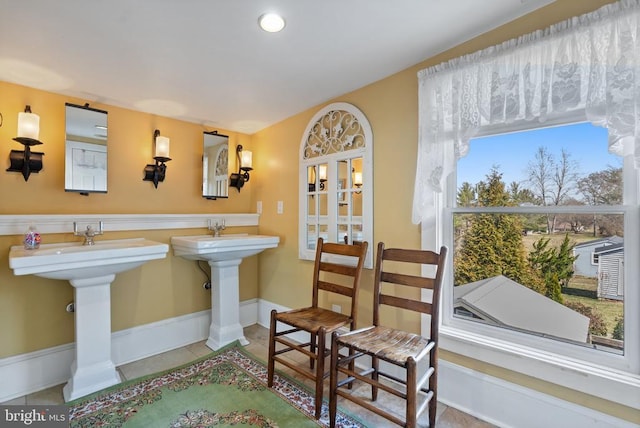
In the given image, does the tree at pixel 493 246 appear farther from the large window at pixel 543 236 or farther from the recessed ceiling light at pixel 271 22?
the recessed ceiling light at pixel 271 22

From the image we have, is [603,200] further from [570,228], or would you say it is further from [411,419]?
[411,419]

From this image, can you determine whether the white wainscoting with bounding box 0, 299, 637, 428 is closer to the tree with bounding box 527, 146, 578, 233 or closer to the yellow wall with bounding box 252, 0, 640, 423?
the yellow wall with bounding box 252, 0, 640, 423

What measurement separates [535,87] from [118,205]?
2961 mm

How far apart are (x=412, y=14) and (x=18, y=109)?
2.62 m

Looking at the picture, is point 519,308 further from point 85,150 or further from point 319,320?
point 85,150

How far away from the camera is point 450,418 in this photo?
1.75 metres

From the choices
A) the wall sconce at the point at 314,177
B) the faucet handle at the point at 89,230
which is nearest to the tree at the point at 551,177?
the wall sconce at the point at 314,177

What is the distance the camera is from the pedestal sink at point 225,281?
263 cm

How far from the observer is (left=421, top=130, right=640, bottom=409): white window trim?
137cm

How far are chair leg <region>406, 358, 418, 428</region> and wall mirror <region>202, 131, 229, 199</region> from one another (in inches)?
93.5

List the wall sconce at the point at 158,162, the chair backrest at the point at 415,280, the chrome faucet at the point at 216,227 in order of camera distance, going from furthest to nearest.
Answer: the chrome faucet at the point at 216,227, the wall sconce at the point at 158,162, the chair backrest at the point at 415,280

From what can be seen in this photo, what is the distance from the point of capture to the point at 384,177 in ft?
7.25

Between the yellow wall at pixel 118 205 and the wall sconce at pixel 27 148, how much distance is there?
0.08 metres

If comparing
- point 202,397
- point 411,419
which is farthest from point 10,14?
point 411,419
